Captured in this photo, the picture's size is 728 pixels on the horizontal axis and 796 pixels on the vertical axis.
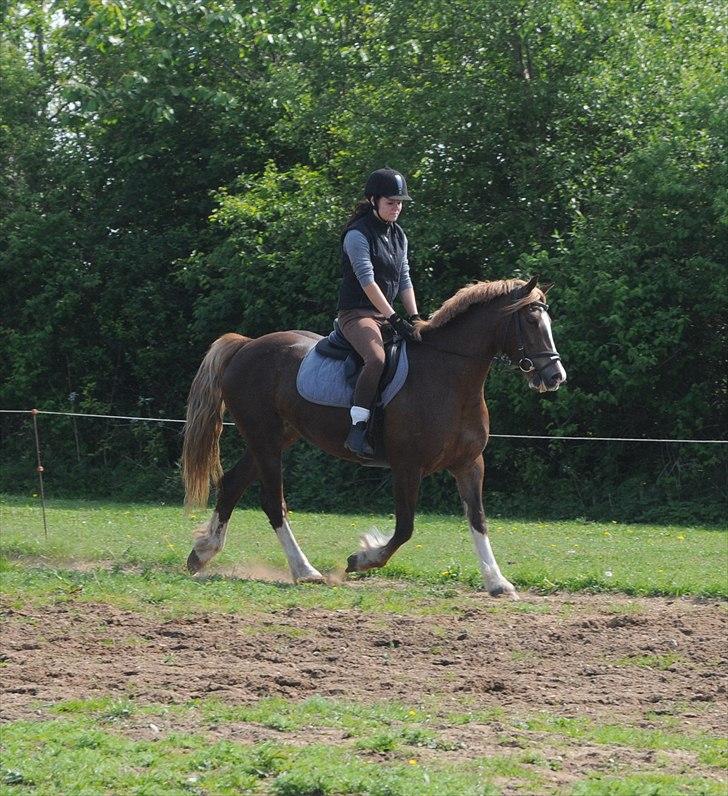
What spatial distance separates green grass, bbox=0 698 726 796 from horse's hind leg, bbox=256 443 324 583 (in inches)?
169

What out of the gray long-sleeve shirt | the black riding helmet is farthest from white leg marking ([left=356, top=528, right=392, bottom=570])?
the black riding helmet

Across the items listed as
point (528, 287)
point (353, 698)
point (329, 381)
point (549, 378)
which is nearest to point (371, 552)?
point (329, 381)

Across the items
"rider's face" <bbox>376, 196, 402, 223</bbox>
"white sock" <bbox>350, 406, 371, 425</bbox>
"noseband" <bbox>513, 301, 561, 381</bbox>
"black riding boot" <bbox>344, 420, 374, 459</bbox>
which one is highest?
"rider's face" <bbox>376, 196, 402, 223</bbox>

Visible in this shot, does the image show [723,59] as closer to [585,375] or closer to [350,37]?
[585,375]

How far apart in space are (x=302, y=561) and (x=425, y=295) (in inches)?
374

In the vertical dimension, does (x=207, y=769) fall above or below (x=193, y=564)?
below

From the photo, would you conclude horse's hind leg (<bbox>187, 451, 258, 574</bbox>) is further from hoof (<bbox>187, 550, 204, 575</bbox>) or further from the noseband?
the noseband

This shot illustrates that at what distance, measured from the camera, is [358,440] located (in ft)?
32.8

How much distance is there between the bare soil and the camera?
243 inches

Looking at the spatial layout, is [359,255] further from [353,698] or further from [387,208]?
[353,698]

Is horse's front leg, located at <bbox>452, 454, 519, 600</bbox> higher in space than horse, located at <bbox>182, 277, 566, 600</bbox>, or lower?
lower

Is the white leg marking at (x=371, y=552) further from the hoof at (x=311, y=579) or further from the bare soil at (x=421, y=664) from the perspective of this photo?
the bare soil at (x=421, y=664)

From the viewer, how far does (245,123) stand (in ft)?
76.9

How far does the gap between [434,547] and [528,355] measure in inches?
184
